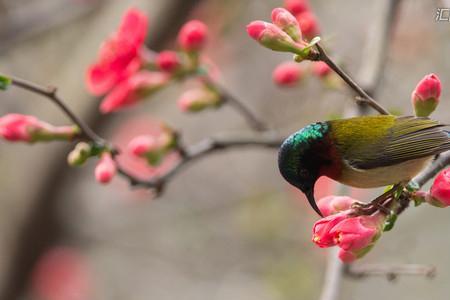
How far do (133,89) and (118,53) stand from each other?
0.21 metres

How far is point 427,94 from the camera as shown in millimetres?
1707

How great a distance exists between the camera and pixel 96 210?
6.86 m

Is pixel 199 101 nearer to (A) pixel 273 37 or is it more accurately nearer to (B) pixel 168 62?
(B) pixel 168 62

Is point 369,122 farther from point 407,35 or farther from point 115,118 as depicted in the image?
point 407,35

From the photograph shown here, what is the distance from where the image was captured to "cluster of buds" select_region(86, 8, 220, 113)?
8.04 feet

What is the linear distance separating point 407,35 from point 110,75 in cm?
302

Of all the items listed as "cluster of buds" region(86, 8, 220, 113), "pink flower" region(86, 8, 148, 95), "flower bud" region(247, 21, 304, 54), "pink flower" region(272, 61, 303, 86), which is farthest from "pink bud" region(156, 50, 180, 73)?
"flower bud" region(247, 21, 304, 54)

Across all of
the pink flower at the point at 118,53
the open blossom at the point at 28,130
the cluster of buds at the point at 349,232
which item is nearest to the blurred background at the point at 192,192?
the pink flower at the point at 118,53

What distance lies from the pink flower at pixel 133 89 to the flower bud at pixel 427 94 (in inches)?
44.4

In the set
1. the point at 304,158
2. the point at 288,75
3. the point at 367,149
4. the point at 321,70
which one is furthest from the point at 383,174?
the point at 288,75

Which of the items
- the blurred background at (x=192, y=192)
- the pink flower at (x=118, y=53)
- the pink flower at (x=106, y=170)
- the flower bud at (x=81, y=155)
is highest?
the pink flower at (x=118, y=53)

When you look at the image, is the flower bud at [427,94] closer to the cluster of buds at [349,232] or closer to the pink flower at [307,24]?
the cluster of buds at [349,232]

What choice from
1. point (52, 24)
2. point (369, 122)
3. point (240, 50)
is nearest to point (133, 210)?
point (240, 50)

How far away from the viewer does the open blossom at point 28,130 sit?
210 centimetres
